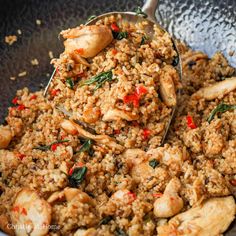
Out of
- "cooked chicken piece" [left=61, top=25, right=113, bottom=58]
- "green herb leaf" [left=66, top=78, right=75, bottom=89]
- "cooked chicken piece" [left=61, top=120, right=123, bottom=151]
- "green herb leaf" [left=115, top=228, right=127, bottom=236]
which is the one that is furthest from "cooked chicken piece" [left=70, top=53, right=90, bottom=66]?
"green herb leaf" [left=115, top=228, right=127, bottom=236]

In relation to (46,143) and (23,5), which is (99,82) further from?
(23,5)

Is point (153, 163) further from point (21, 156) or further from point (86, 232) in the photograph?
point (21, 156)

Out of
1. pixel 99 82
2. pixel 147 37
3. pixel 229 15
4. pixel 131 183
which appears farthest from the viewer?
pixel 229 15

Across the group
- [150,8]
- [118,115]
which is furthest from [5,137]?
[150,8]

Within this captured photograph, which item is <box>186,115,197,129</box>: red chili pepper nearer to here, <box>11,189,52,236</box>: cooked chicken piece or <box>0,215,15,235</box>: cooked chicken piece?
<box>11,189,52,236</box>: cooked chicken piece

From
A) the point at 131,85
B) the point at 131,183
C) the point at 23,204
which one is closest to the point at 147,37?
the point at 131,85
